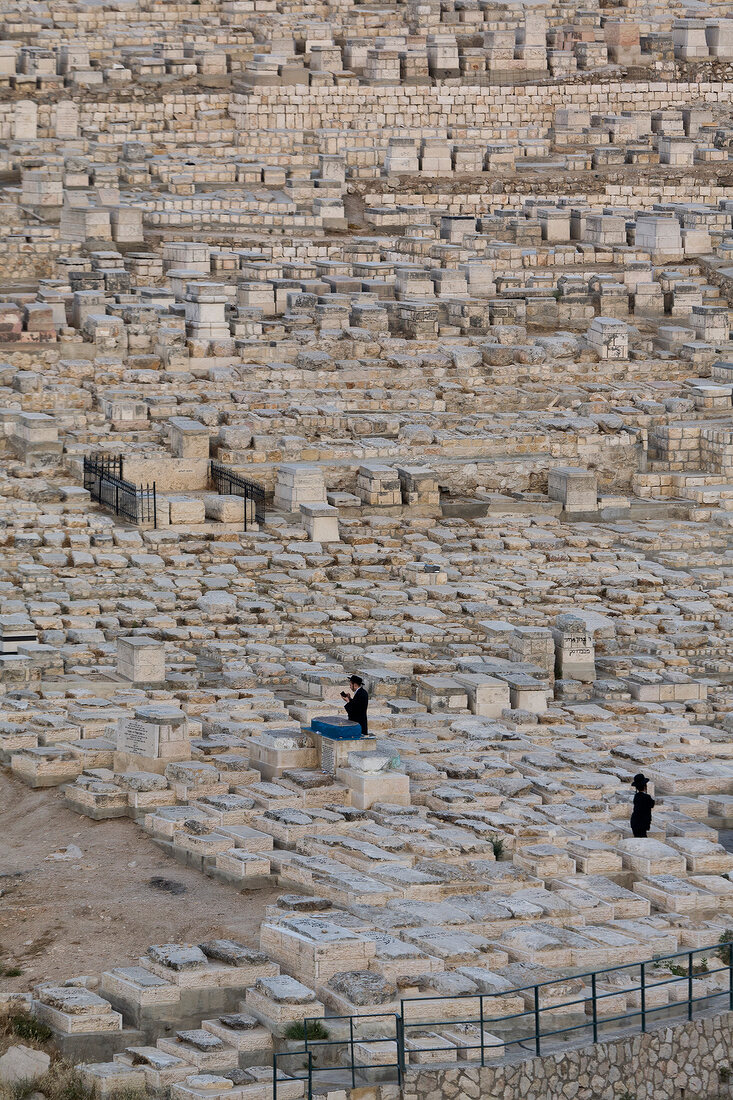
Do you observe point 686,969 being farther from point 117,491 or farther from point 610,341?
point 610,341

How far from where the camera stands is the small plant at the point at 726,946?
2128cm

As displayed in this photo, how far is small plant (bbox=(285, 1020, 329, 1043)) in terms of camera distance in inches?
755

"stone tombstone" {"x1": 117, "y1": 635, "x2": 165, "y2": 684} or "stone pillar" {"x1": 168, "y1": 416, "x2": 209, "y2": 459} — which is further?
"stone pillar" {"x1": 168, "y1": 416, "x2": 209, "y2": 459}

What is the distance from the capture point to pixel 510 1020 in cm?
1959

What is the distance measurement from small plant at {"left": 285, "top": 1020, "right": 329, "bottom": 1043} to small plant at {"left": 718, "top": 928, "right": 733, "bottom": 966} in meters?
3.38

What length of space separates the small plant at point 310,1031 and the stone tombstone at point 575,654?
37.6 feet

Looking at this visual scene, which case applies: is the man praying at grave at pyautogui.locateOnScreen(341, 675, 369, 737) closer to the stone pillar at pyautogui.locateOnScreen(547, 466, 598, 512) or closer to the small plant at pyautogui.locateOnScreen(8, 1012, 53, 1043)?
the small plant at pyautogui.locateOnScreen(8, 1012, 53, 1043)

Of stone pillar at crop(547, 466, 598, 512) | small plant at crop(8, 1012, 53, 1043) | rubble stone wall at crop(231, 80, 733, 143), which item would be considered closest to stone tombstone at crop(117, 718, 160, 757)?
small plant at crop(8, 1012, 53, 1043)

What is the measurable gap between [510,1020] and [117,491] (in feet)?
55.4

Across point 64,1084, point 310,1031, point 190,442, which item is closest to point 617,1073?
point 310,1031

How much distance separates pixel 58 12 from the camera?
220 feet

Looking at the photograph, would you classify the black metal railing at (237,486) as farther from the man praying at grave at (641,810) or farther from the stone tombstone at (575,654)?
the man praying at grave at (641,810)

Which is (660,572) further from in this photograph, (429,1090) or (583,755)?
(429,1090)

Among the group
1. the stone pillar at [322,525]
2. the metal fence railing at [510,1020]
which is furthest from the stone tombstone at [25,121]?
the metal fence railing at [510,1020]
